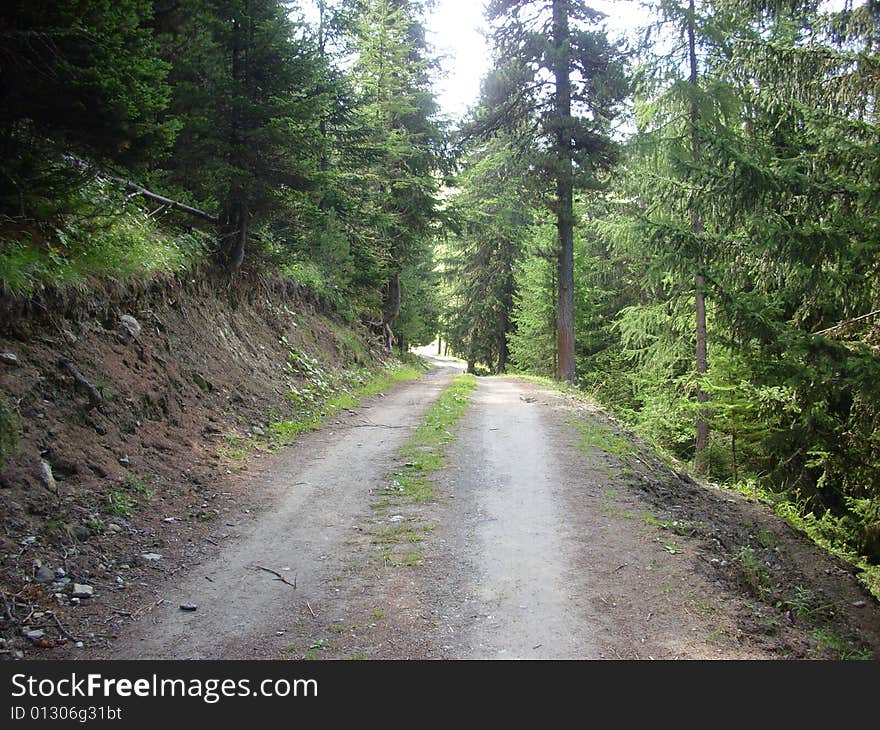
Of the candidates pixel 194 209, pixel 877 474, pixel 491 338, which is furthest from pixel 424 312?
pixel 877 474

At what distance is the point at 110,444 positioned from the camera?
651 cm

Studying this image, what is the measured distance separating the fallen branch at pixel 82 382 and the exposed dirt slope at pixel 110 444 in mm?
15

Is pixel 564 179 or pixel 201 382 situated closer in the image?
pixel 201 382

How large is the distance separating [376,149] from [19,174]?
8258 millimetres

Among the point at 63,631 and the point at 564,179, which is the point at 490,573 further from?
the point at 564,179

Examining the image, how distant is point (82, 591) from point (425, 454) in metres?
5.53

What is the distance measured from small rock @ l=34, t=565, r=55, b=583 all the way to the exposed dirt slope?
0.01m

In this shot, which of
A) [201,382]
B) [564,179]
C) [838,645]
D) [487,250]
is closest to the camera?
[838,645]

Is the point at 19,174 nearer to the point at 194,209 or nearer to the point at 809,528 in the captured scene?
the point at 194,209

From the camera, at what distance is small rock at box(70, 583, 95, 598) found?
14.7 ft

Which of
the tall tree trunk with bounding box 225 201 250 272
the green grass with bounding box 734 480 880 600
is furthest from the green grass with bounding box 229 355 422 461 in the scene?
the green grass with bounding box 734 480 880 600

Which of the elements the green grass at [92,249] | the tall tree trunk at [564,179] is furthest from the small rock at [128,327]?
the tall tree trunk at [564,179]

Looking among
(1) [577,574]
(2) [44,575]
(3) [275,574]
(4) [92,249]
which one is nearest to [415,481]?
(3) [275,574]

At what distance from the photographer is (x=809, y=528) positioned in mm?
9820
